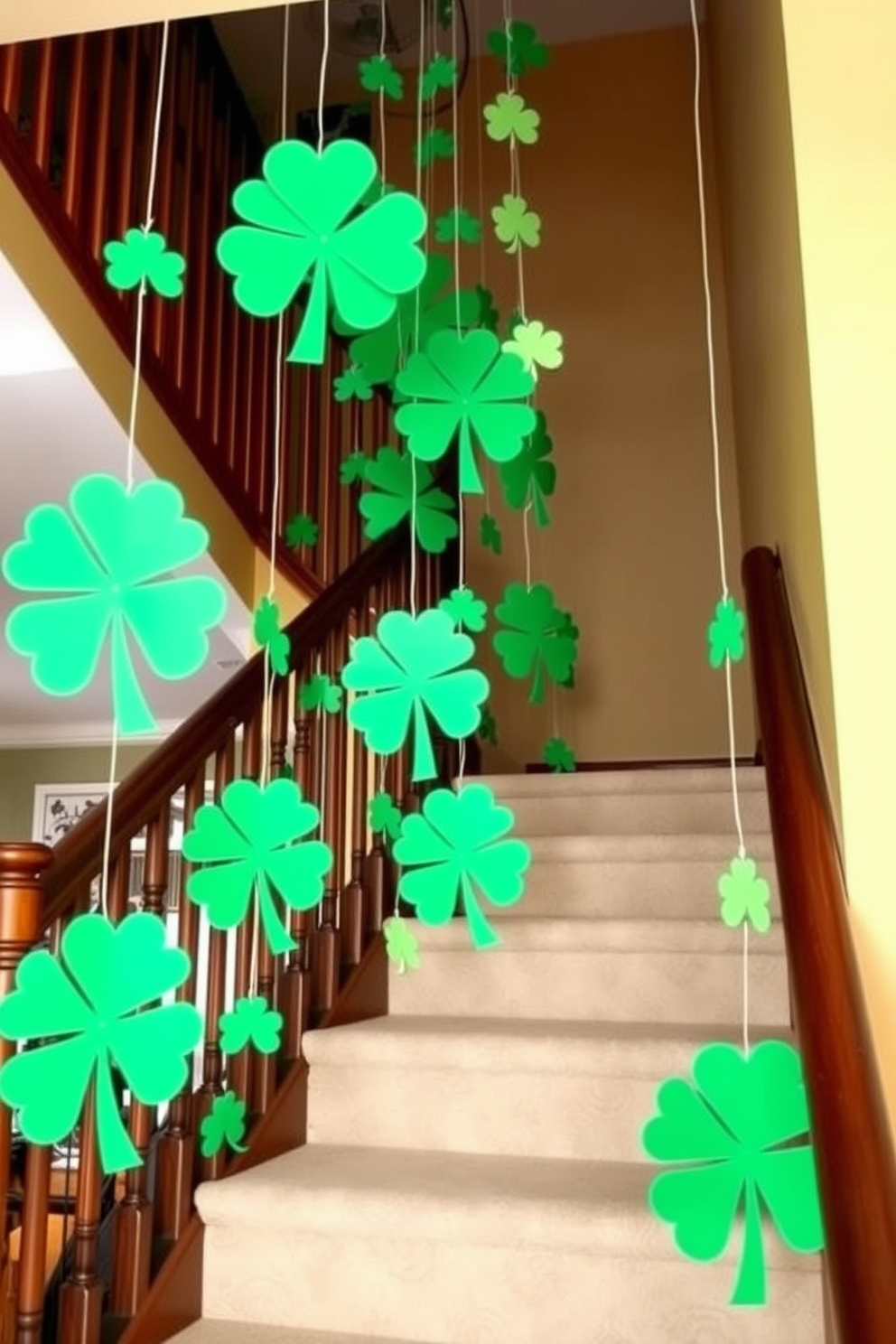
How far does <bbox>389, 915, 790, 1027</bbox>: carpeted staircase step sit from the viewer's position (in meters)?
2.32

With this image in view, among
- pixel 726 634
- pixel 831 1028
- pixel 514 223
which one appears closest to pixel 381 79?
pixel 514 223

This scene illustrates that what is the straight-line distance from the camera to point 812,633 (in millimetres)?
1679

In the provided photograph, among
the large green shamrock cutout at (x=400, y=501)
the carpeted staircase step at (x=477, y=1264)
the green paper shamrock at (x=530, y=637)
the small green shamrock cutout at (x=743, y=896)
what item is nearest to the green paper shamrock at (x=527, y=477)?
the large green shamrock cutout at (x=400, y=501)

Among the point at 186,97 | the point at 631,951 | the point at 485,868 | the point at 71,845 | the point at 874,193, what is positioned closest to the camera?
the point at 485,868

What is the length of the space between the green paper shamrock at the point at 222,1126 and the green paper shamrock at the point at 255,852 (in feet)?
2.80

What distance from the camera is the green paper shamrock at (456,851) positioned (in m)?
1.32

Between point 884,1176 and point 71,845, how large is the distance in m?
1.14

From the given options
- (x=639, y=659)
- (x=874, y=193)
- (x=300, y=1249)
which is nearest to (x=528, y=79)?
(x=639, y=659)

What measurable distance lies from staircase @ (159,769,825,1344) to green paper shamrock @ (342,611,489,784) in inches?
34.3

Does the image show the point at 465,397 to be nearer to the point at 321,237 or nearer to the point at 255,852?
the point at 321,237

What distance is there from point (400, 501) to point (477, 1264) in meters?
1.44

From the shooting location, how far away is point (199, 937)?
2102mm

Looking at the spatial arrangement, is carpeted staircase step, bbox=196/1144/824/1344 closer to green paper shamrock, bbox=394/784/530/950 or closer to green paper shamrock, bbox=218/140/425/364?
green paper shamrock, bbox=394/784/530/950

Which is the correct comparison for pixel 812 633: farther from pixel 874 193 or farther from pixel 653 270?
pixel 653 270
